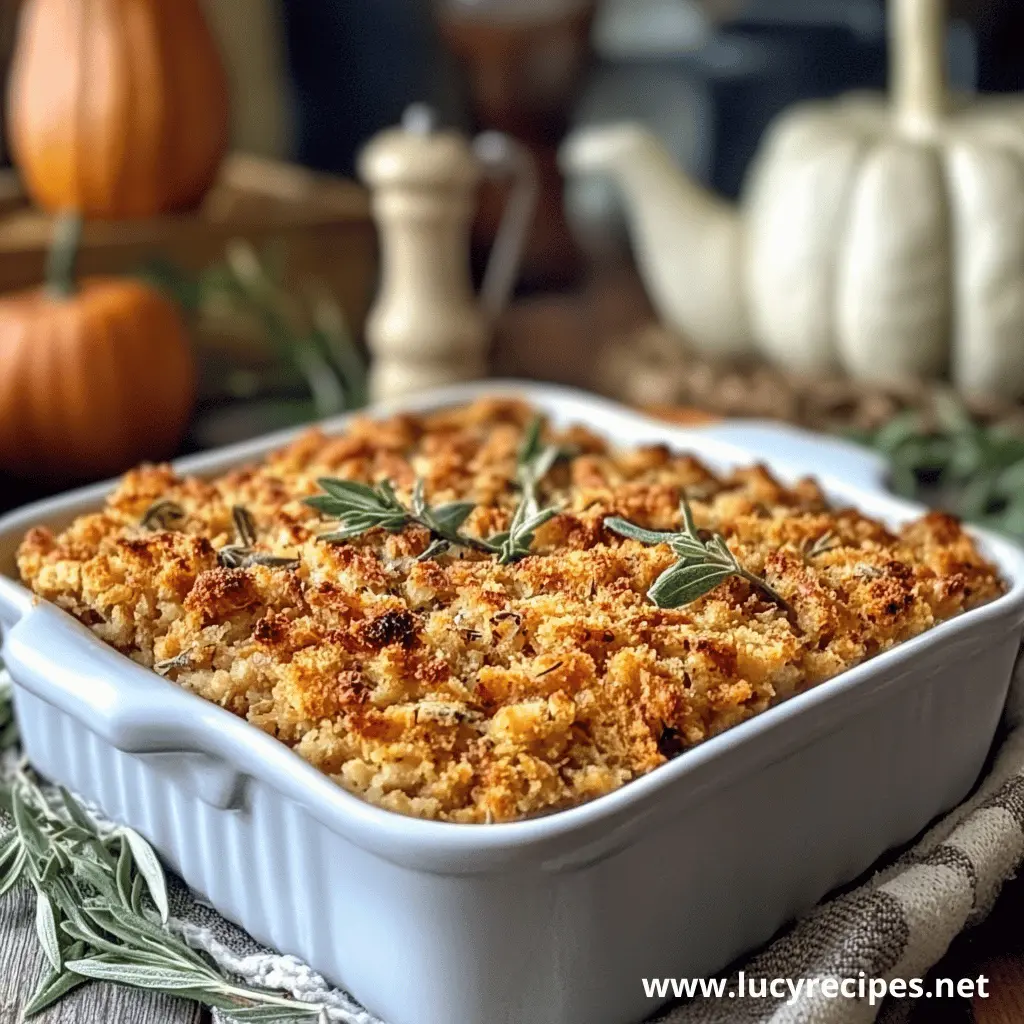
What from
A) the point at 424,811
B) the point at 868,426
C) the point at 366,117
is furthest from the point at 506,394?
the point at 366,117

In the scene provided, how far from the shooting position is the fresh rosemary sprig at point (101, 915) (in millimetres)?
910

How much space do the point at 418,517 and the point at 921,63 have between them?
1166 mm

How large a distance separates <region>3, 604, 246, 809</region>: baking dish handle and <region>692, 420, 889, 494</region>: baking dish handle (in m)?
0.64

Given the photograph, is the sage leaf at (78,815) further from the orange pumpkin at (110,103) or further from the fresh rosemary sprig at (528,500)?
the orange pumpkin at (110,103)

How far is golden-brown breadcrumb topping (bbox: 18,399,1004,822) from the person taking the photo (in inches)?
33.6

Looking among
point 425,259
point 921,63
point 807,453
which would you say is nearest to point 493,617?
point 807,453

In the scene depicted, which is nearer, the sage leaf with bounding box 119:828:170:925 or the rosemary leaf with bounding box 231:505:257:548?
the sage leaf with bounding box 119:828:170:925

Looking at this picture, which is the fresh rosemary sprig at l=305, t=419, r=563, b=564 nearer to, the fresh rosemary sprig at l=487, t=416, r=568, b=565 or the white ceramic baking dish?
the fresh rosemary sprig at l=487, t=416, r=568, b=565

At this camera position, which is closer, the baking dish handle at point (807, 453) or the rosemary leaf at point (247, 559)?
the rosemary leaf at point (247, 559)

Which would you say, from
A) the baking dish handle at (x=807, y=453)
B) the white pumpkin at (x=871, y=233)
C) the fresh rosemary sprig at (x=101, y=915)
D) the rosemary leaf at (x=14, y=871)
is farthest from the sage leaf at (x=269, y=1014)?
the white pumpkin at (x=871, y=233)

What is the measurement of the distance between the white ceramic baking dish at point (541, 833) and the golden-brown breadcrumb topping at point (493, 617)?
0.11 ft

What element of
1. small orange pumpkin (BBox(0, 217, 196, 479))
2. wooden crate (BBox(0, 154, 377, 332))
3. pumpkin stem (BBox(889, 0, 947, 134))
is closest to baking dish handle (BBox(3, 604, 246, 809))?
small orange pumpkin (BBox(0, 217, 196, 479))

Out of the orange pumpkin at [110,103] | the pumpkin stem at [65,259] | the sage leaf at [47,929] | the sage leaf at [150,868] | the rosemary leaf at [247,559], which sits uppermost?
the orange pumpkin at [110,103]

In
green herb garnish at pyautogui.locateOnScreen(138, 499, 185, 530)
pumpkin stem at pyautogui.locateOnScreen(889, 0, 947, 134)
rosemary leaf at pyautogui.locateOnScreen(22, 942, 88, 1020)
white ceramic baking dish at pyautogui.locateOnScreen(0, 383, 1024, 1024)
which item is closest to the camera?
white ceramic baking dish at pyautogui.locateOnScreen(0, 383, 1024, 1024)
